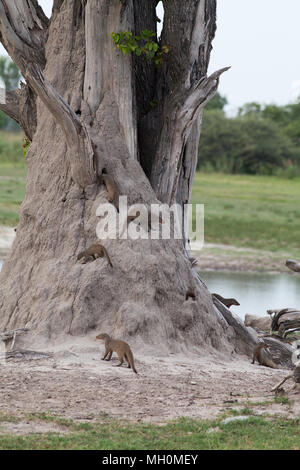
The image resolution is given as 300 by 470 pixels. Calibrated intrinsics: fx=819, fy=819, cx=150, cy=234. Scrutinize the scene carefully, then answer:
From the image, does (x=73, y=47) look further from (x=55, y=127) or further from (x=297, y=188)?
(x=297, y=188)

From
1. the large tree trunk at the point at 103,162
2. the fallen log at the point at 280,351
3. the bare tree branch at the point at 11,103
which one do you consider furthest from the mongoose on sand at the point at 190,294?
the bare tree branch at the point at 11,103

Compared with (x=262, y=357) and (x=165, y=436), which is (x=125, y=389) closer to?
(x=165, y=436)

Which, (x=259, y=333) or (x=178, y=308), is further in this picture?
(x=259, y=333)

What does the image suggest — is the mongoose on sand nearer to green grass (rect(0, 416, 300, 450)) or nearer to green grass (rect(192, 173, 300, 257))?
green grass (rect(0, 416, 300, 450))

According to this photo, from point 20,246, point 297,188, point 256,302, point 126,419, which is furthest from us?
point 297,188

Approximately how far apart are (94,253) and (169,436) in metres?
3.12

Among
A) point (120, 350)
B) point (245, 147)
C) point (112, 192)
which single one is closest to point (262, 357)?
point (120, 350)

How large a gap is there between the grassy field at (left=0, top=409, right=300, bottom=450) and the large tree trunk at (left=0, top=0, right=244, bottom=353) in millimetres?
2170

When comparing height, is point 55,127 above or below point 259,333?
above

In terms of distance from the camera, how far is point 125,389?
6375mm

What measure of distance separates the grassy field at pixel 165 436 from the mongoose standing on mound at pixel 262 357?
8.17 feet
